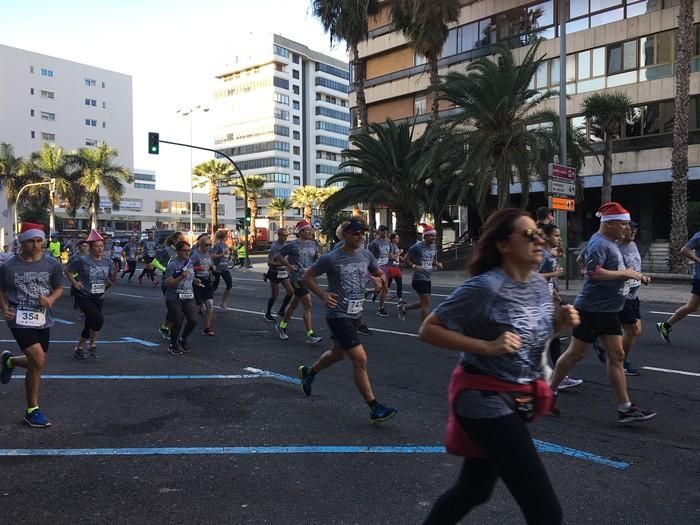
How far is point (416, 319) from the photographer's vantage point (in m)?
11.7

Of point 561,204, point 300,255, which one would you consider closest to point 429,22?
point 561,204

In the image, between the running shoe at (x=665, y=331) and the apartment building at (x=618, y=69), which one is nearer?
the running shoe at (x=665, y=331)

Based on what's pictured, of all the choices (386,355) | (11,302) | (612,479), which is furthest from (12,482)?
(386,355)

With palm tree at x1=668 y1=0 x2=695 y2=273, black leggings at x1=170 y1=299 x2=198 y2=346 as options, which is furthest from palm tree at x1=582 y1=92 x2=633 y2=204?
black leggings at x1=170 y1=299 x2=198 y2=346

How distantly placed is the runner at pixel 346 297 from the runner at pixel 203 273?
414 centimetres

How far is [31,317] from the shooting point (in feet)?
17.2

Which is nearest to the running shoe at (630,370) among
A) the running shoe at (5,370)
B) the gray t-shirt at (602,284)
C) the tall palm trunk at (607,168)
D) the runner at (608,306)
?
the runner at (608,306)

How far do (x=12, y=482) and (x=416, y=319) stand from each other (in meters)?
8.56

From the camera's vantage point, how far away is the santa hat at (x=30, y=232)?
209 inches

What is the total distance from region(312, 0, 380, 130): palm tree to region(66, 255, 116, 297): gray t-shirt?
856 inches

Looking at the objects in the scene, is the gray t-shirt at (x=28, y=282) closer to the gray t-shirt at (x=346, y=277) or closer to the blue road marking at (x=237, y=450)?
the blue road marking at (x=237, y=450)

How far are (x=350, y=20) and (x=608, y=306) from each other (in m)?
27.5

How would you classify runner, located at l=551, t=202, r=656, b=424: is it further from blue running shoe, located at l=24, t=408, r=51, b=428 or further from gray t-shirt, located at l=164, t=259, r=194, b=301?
gray t-shirt, located at l=164, t=259, r=194, b=301

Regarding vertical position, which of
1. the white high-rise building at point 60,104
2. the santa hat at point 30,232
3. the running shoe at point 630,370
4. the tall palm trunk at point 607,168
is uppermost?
the white high-rise building at point 60,104
